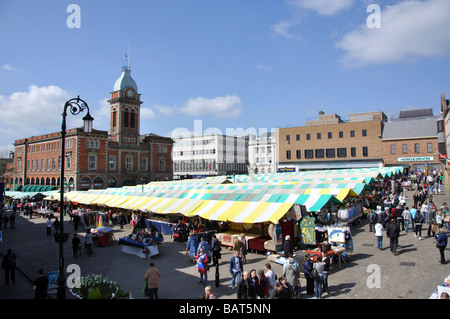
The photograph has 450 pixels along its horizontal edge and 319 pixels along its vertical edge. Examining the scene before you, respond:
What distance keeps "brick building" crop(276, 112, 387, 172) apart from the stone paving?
149 ft

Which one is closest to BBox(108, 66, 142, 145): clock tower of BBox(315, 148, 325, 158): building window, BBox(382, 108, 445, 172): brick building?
BBox(315, 148, 325, 158): building window

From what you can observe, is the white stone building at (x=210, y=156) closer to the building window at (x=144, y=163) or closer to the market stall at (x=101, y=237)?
the building window at (x=144, y=163)

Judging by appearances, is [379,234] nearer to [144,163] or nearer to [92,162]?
[92,162]

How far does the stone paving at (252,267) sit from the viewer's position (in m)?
9.85

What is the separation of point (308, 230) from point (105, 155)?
57285 millimetres

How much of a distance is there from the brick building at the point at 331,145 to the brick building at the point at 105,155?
3076cm

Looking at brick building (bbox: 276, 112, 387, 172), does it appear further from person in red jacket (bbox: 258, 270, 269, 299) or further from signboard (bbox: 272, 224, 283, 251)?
person in red jacket (bbox: 258, 270, 269, 299)

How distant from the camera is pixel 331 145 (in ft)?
207

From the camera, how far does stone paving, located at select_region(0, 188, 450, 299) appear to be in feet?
32.3

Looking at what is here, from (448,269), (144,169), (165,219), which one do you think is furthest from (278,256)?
(144,169)

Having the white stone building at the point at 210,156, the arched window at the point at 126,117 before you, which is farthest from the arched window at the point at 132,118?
the white stone building at the point at 210,156
